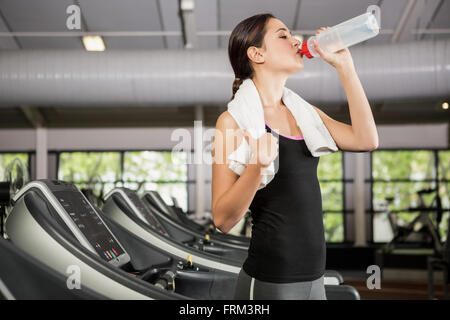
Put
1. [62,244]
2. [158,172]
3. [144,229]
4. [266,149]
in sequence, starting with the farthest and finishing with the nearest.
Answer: [158,172]
[144,229]
[62,244]
[266,149]

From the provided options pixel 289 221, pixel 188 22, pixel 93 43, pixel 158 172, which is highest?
pixel 188 22

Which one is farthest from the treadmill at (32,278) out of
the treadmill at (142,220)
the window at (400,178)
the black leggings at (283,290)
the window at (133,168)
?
the window at (400,178)

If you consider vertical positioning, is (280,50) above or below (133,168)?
below

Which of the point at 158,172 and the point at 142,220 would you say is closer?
the point at 142,220

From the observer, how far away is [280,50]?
33.5 inches

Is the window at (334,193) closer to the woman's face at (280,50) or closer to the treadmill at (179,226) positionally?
the treadmill at (179,226)

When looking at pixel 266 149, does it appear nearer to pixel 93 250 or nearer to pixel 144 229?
pixel 93 250

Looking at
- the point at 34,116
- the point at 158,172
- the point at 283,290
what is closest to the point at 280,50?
the point at 283,290

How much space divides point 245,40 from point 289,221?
0.33 meters

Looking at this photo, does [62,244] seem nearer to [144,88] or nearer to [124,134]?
[144,88]

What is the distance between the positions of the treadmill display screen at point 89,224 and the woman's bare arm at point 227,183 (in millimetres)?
694

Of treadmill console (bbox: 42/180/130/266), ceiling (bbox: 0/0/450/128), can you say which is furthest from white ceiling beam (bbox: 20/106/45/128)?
treadmill console (bbox: 42/180/130/266)

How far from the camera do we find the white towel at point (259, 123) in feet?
2.48

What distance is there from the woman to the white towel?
0.01 m
